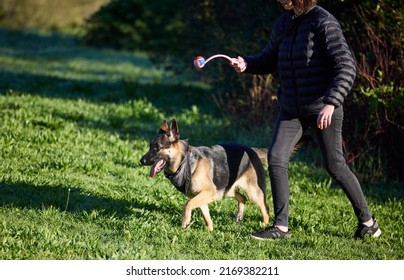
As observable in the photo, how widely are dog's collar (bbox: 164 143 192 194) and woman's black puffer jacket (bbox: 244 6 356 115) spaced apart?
107 centimetres

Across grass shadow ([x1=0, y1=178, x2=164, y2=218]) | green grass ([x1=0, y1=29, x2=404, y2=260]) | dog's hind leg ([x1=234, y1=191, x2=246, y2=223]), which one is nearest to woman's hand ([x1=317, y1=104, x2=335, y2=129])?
green grass ([x1=0, y1=29, x2=404, y2=260])

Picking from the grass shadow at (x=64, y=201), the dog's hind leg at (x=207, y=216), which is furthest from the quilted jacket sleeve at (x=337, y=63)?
the grass shadow at (x=64, y=201)

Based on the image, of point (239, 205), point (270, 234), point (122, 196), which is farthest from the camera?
point (122, 196)

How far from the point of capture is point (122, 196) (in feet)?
26.9

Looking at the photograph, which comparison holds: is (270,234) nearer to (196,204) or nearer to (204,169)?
(196,204)

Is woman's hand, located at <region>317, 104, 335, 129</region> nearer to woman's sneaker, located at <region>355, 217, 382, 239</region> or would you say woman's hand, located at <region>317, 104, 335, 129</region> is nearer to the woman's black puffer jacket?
the woman's black puffer jacket

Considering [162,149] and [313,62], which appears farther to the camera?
[162,149]

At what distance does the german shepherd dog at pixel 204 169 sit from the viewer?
23.4 feet

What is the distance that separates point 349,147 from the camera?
424 inches

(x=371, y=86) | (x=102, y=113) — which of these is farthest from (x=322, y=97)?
(x=102, y=113)

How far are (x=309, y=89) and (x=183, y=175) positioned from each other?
1.46 metres

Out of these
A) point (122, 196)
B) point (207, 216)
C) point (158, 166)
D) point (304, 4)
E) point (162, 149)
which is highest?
point (304, 4)

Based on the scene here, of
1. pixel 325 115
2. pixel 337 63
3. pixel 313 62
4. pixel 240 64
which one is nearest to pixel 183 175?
pixel 240 64

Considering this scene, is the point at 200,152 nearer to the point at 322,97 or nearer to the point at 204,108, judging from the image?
the point at 322,97
